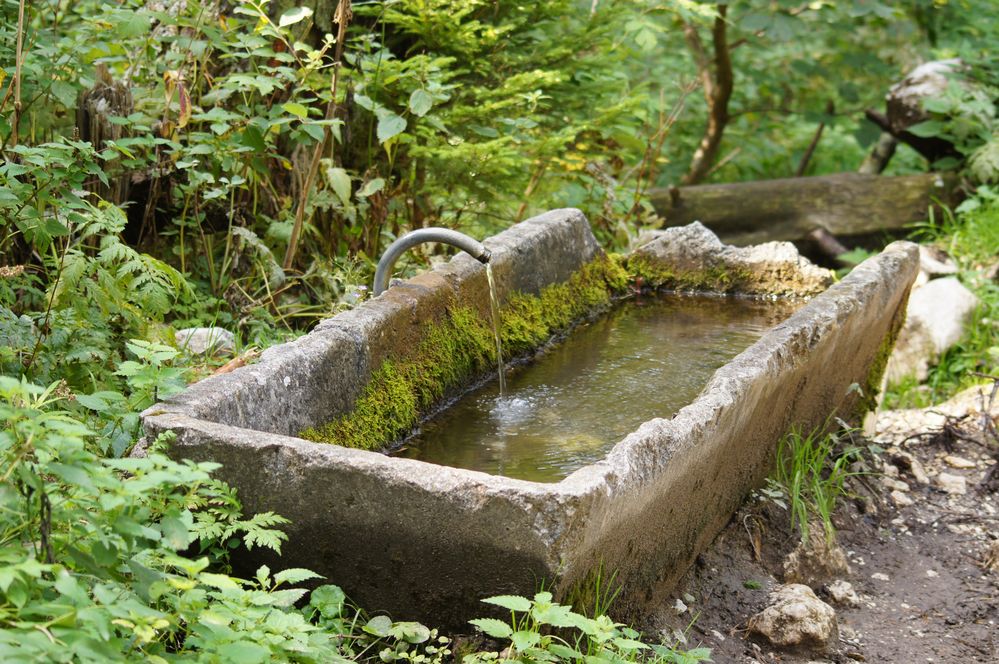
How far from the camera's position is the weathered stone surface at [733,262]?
17.2 ft

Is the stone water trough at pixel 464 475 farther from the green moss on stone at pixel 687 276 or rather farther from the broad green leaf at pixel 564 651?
the green moss on stone at pixel 687 276

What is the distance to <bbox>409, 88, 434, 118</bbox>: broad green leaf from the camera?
14.4 feet

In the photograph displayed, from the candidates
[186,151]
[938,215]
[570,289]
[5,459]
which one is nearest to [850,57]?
[938,215]

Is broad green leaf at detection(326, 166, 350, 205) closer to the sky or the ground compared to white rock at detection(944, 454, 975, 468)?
closer to the sky

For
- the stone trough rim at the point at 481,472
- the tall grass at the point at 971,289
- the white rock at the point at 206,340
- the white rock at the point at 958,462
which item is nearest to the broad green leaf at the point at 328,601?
the stone trough rim at the point at 481,472

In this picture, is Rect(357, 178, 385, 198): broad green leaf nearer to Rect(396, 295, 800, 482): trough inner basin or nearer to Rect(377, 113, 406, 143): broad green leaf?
Rect(377, 113, 406, 143): broad green leaf

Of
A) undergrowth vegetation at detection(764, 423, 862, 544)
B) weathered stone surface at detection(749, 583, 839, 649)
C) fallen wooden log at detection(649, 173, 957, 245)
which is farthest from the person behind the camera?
fallen wooden log at detection(649, 173, 957, 245)

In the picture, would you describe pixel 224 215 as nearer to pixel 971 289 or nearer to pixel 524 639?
pixel 524 639

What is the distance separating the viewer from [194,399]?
2.83 meters

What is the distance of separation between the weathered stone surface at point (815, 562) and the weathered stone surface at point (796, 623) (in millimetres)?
314

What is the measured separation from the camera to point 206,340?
3.95 meters

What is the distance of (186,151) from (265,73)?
2.53 ft

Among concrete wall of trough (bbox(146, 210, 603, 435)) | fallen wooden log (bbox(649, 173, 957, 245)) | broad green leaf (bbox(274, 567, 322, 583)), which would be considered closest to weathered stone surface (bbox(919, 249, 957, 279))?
fallen wooden log (bbox(649, 173, 957, 245))

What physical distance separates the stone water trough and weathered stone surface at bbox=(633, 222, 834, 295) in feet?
2.68
